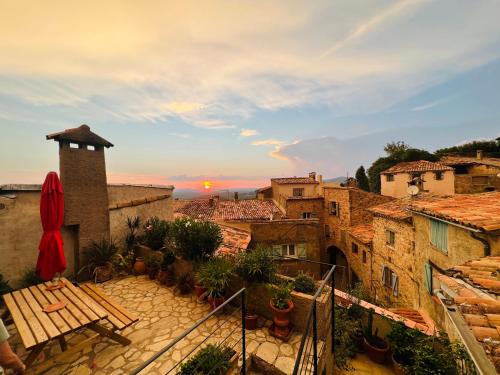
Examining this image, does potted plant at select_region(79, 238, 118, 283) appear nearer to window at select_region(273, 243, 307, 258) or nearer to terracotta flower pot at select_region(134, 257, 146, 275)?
terracotta flower pot at select_region(134, 257, 146, 275)

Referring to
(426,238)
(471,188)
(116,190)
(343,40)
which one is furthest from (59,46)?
(471,188)

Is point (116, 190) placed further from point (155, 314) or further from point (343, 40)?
point (343, 40)

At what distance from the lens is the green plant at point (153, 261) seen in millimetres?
7117

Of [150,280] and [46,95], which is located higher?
[46,95]

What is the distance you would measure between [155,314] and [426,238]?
A: 1124 centimetres

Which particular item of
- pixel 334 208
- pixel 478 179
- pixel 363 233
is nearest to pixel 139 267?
pixel 363 233

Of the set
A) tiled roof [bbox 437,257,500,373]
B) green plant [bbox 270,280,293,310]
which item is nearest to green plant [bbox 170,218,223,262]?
green plant [bbox 270,280,293,310]

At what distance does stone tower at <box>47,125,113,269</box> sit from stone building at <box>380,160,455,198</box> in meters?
24.8

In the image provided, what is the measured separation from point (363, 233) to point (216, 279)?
50.9 feet

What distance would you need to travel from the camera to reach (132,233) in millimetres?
8336

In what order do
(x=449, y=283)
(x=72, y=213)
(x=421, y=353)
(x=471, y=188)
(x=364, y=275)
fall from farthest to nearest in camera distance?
(x=471, y=188) → (x=364, y=275) → (x=72, y=213) → (x=421, y=353) → (x=449, y=283)

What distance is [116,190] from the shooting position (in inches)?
320

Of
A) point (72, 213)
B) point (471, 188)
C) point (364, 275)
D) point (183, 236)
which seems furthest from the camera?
point (471, 188)

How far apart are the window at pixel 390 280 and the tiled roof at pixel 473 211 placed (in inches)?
199
